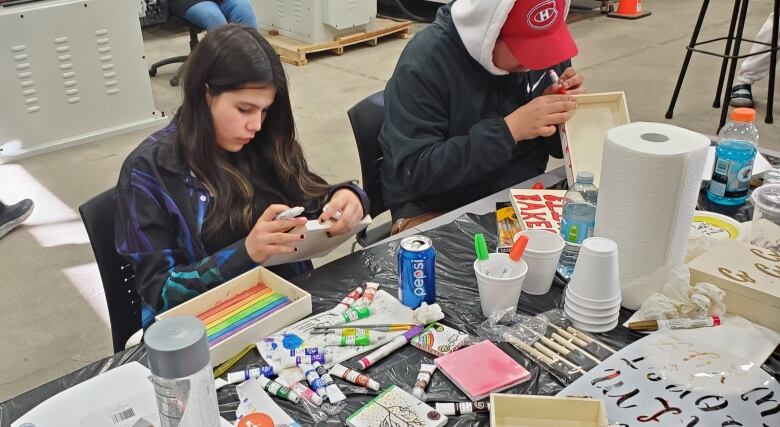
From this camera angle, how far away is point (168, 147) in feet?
4.70

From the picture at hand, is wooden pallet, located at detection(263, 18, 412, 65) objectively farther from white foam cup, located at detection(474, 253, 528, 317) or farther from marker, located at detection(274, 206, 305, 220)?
white foam cup, located at detection(474, 253, 528, 317)

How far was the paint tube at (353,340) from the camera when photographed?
1176mm

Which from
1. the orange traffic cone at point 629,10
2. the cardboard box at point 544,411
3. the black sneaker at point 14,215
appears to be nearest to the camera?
the cardboard box at point 544,411

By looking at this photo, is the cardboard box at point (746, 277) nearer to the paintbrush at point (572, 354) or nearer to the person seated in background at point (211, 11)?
the paintbrush at point (572, 354)

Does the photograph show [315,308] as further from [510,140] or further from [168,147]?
[510,140]

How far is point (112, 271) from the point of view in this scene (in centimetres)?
148

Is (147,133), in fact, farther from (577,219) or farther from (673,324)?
(673,324)

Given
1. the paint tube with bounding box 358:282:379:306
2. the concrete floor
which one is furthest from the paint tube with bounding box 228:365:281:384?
the concrete floor

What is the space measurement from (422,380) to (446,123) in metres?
0.89

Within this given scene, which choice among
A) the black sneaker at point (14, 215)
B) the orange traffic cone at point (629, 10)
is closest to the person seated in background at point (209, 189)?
the black sneaker at point (14, 215)

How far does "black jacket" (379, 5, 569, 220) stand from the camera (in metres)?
1.73

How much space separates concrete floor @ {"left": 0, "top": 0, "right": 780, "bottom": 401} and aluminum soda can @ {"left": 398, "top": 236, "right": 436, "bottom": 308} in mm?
1457

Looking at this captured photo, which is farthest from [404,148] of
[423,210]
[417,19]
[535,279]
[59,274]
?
[417,19]

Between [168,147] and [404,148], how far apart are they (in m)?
0.59
